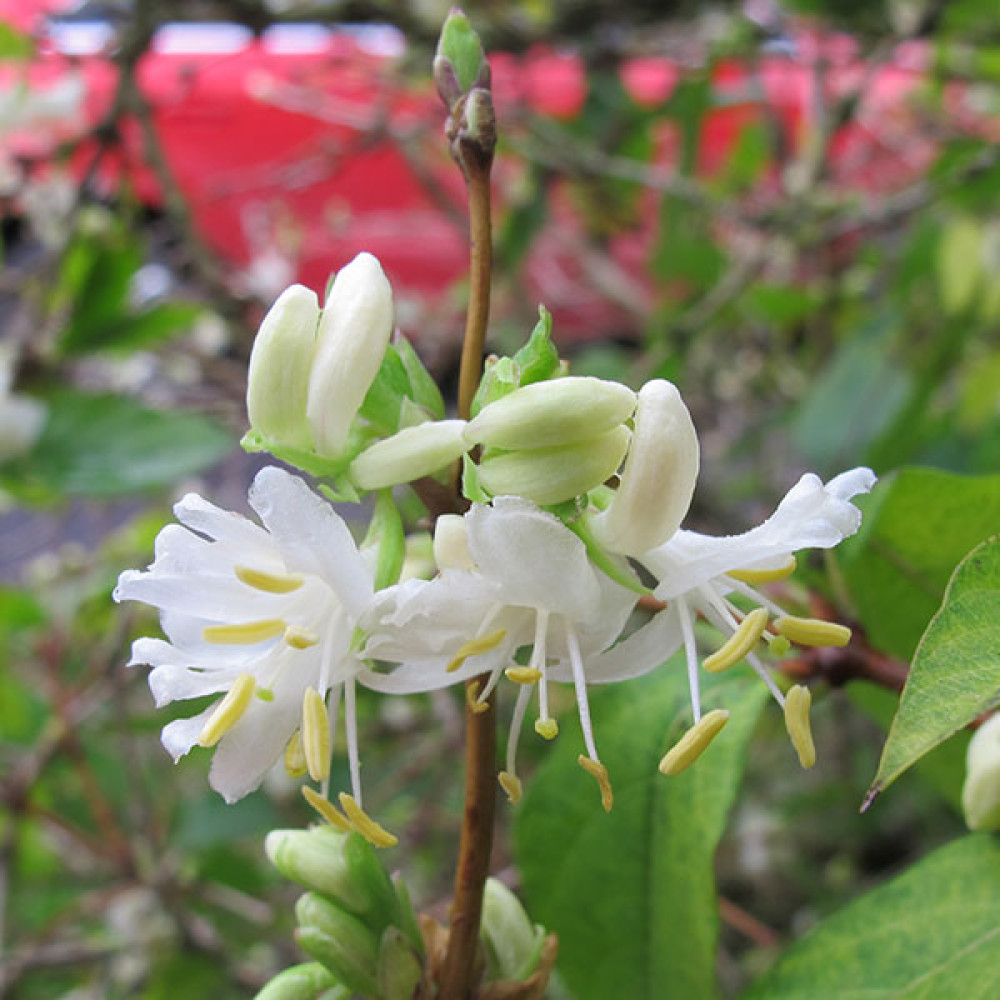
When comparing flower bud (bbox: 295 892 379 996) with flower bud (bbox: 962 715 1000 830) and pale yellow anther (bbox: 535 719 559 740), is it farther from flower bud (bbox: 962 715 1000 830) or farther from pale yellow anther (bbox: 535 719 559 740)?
flower bud (bbox: 962 715 1000 830)

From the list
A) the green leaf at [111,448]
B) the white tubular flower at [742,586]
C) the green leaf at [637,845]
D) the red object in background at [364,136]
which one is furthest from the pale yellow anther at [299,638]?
the red object in background at [364,136]

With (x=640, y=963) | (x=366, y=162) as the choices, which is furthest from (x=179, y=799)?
(x=366, y=162)

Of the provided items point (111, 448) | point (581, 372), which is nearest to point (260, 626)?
point (111, 448)

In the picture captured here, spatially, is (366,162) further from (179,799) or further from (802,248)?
(179,799)

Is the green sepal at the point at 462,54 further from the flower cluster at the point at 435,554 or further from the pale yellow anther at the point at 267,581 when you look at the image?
the pale yellow anther at the point at 267,581

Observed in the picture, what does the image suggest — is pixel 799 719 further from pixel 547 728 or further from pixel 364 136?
pixel 364 136

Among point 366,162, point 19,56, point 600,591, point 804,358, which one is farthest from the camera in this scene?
point 366,162

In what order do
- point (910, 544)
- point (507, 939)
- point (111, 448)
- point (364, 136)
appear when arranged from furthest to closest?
point (364, 136)
point (111, 448)
point (910, 544)
point (507, 939)

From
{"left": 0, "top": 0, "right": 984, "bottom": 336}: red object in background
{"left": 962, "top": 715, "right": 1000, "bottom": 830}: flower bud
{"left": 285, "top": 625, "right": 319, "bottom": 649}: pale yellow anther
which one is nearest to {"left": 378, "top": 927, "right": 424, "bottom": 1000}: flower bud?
{"left": 285, "top": 625, "right": 319, "bottom": 649}: pale yellow anther
